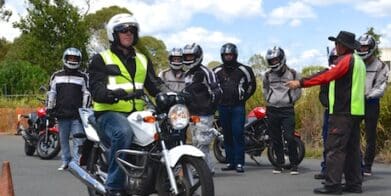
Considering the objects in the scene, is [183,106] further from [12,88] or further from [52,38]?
[12,88]

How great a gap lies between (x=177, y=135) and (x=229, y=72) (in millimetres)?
4599

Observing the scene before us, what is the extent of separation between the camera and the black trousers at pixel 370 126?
10359mm

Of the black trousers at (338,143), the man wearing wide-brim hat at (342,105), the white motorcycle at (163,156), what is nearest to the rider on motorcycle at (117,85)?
the white motorcycle at (163,156)

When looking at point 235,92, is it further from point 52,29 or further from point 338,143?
point 52,29

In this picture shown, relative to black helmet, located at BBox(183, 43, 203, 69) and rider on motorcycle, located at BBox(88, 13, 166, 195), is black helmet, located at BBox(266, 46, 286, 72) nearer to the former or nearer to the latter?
black helmet, located at BBox(183, 43, 203, 69)

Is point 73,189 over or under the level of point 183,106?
under

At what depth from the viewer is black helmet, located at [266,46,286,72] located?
11094mm

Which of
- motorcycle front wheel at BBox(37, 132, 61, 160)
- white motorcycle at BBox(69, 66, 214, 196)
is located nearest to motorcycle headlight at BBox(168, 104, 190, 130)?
white motorcycle at BBox(69, 66, 214, 196)

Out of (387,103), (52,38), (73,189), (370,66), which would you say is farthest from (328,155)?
(52,38)

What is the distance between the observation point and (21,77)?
32531mm

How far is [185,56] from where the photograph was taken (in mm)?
10555

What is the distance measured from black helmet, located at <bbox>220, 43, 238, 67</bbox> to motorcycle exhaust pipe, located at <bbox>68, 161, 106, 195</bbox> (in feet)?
13.1

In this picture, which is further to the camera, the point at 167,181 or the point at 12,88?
the point at 12,88

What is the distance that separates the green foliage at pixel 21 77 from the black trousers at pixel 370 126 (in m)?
22.4
